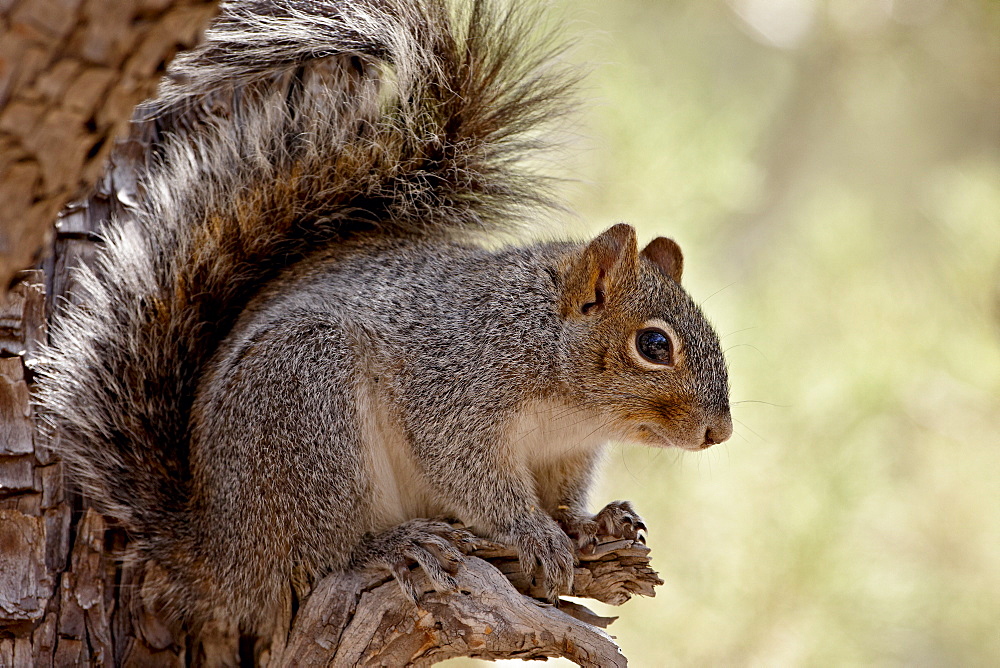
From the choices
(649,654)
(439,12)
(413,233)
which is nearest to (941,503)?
(649,654)

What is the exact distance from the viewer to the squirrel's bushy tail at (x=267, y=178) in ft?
5.25

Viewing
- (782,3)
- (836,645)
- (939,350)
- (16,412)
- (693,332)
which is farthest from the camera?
(782,3)

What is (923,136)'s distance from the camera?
374 centimetres

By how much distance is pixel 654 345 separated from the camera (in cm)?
160

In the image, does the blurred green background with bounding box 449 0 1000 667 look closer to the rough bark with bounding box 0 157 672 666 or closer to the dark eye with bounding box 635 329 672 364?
the dark eye with bounding box 635 329 672 364

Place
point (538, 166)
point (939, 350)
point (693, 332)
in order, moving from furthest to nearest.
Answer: point (939, 350), point (538, 166), point (693, 332)

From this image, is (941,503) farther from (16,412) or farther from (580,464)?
(16,412)

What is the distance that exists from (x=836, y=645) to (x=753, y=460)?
53 cm

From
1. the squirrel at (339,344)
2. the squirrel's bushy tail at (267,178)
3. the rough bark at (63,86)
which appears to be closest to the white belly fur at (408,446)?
the squirrel at (339,344)

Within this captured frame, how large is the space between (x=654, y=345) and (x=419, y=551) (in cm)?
55

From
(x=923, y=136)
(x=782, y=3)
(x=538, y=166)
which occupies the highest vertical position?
(x=782, y=3)

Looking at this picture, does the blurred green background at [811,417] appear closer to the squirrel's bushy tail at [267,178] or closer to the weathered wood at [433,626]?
the squirrel's bushy tail at [267,178]

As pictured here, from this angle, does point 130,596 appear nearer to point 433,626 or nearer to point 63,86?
point 433,626

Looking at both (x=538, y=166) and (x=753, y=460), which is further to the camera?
(x=753, y=460)
